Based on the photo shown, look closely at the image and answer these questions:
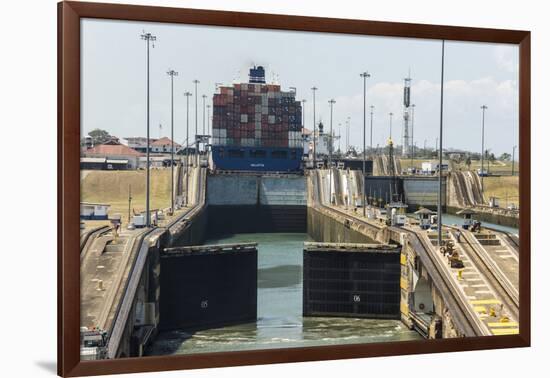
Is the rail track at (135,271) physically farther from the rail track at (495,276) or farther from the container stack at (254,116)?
the rail track at (495,276)

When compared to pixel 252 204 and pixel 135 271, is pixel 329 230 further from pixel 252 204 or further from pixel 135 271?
pixel 135 271

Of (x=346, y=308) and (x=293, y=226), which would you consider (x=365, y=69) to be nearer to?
(x=293, y=226)

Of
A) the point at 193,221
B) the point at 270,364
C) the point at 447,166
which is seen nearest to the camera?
the point at 270,364

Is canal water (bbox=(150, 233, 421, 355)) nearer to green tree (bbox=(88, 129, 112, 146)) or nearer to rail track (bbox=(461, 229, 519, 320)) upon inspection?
rail track (bbox=(461, 229, 519, 320))

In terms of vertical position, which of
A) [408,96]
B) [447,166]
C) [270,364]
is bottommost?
[270,364]

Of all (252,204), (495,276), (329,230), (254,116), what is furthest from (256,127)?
(495,276)

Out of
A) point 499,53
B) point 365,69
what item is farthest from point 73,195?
point 499,53

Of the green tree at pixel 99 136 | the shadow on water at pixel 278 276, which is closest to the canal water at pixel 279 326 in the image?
the shadow on water at pixel 278 276

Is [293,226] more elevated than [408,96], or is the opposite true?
[408,96]
